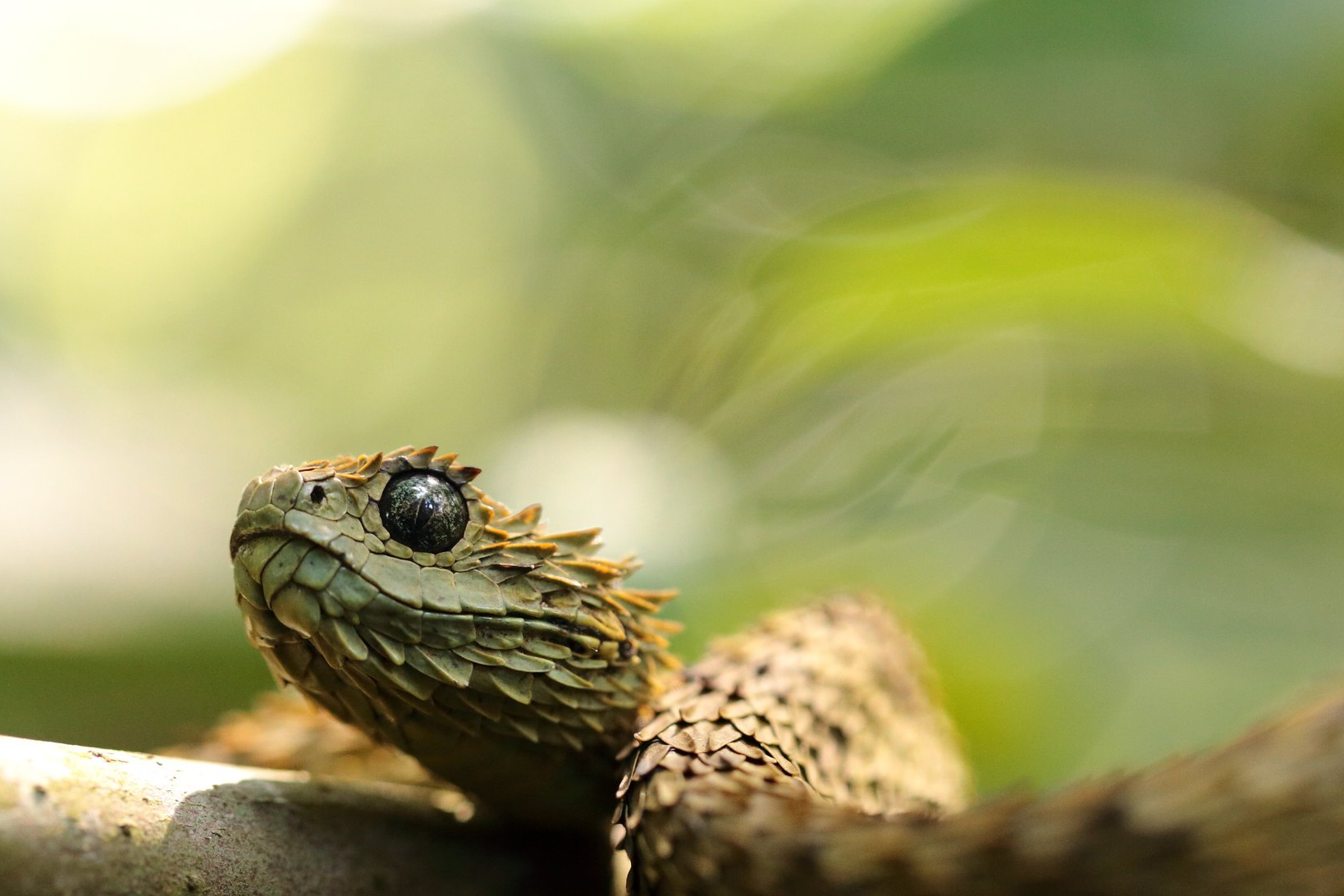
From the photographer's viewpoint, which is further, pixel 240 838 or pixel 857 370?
pixel 857 370

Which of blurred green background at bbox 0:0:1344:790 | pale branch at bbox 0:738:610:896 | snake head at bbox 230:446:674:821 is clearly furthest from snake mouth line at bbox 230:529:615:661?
blurred green background at bbox 0:0:1344:790

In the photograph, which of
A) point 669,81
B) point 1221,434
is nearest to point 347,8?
point 669,81

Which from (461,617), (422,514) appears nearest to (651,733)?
(461,617)

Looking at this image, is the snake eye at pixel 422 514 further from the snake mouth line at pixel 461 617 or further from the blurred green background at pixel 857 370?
the blurred green background at pixel 857 370

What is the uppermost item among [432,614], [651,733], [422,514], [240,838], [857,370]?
[857,370]

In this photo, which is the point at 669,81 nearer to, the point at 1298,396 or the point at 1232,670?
the point at 1298,396

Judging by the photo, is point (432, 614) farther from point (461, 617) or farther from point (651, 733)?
point (651, 733)
